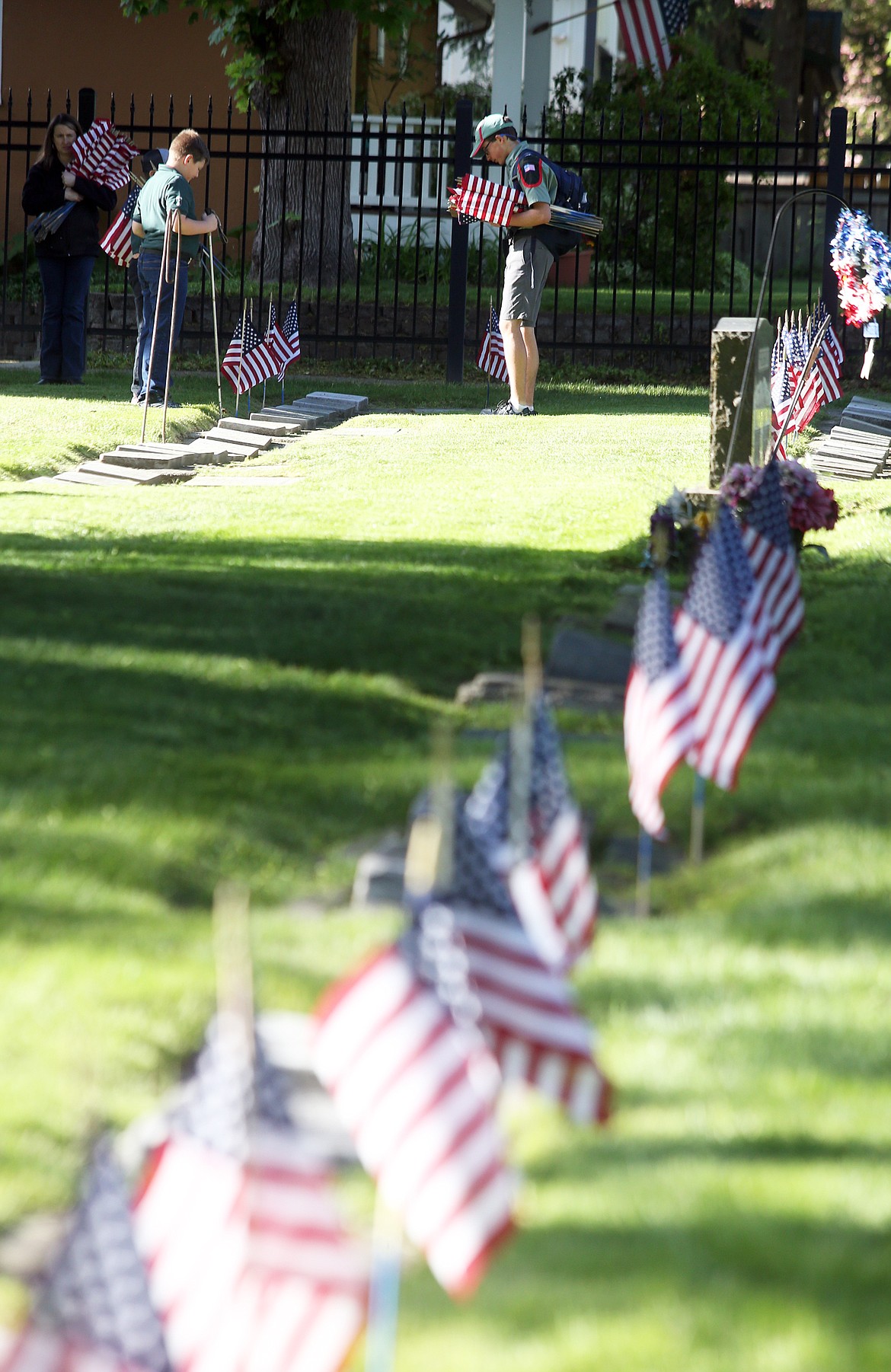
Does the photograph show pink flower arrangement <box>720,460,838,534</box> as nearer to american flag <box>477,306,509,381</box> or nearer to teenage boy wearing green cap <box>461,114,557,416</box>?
teenage boy wearing green cap <box>461,114,557,416</box>

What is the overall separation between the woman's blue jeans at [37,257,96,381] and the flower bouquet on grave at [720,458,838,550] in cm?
814

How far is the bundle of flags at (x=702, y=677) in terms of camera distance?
14.2ft

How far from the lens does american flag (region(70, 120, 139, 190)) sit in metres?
14.9

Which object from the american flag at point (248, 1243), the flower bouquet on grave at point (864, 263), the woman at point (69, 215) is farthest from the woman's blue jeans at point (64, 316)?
the american flag at point (248, 1243)

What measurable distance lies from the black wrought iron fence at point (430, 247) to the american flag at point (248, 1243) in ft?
47.1

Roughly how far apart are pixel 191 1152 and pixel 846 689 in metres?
4.84

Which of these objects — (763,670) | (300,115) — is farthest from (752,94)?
(763,670)

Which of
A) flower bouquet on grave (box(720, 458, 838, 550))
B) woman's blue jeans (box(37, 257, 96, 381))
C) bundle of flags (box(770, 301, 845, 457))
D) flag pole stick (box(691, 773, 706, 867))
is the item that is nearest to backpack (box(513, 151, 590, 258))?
bundle of flags (box(770, 301, 845, 457))

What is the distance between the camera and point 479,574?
8125mm

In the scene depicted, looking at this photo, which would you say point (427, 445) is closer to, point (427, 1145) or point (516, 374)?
point (516, 374)

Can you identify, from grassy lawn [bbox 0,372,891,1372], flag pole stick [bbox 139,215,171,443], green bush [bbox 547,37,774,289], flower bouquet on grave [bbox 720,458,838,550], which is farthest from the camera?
green bush [bbox 547,37,774,289]

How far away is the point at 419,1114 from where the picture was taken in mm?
2170

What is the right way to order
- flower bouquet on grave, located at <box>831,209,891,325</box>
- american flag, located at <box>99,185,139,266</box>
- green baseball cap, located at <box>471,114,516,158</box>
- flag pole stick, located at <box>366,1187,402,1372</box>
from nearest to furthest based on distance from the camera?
1. flag pole stick, located at <box>366,1187,402,1372</box>
2. flower bouquet on grave, located at <box>831,209,891,325</box>
3. american flag, located at <box>99,185,139,266</box>
4. green baseball cap, located at <box>471,114,516,158</box>

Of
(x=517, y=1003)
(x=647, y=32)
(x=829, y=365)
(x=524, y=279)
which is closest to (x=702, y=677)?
(x=517, y=1003)
